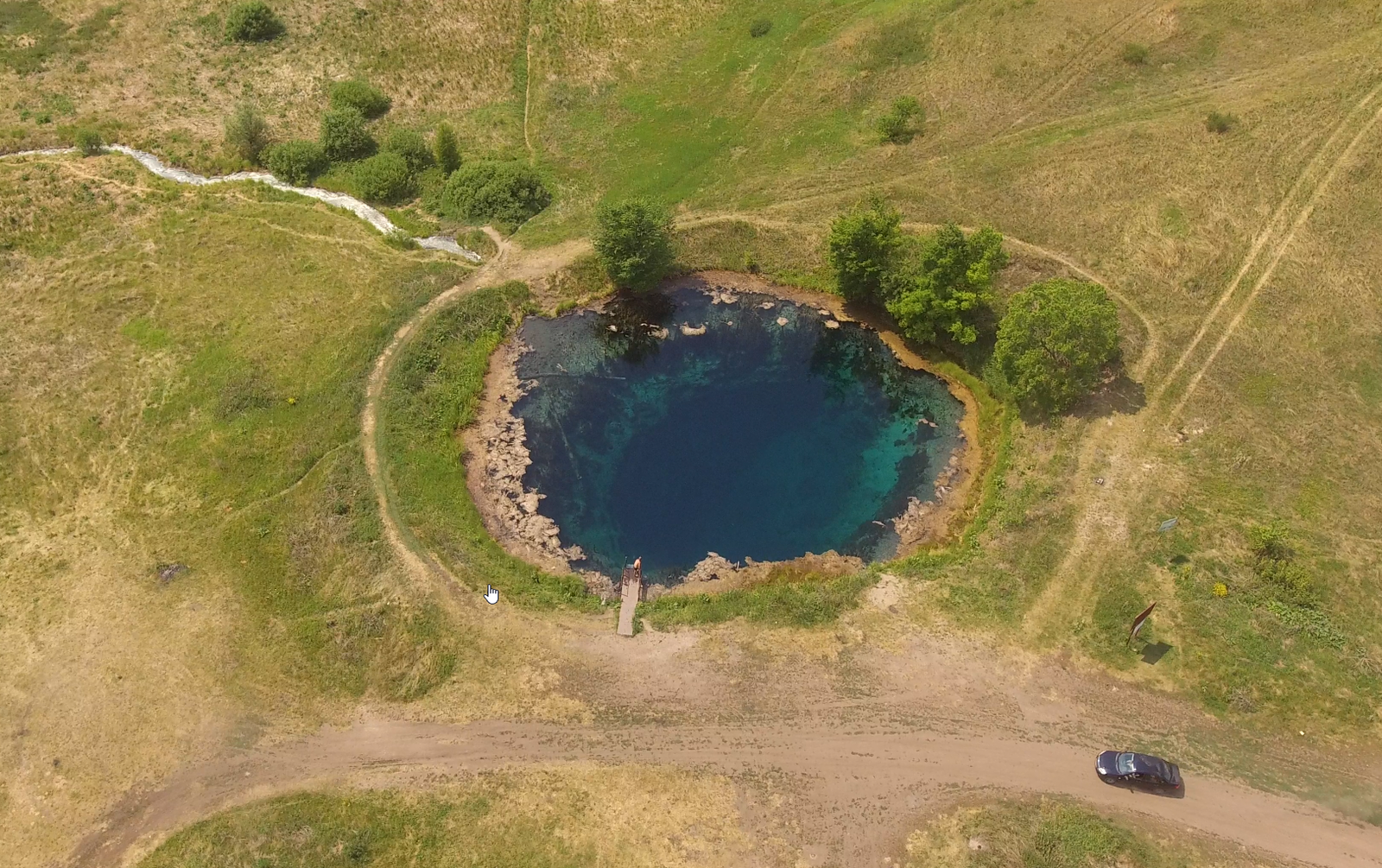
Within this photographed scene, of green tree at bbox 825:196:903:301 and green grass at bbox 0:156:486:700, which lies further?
green tree at bbox 825:196:903:301

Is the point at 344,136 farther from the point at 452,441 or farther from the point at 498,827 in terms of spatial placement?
the point at 498,827

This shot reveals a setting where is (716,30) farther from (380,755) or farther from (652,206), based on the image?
(380,755)

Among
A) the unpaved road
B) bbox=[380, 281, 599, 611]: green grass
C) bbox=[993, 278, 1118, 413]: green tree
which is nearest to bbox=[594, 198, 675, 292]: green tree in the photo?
bbox=[380, 281, 599, 611]: green grass

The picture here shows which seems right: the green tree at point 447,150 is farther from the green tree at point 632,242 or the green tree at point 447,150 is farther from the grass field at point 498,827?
the grass field at point 498,827

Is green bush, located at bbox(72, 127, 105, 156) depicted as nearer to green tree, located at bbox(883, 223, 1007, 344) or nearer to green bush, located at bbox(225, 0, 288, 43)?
green bush, located at bbox(225, 0, 288, 43)

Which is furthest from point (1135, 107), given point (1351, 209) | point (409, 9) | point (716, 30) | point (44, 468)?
point (44, 468)

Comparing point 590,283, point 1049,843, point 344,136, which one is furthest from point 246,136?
point 1049,843
